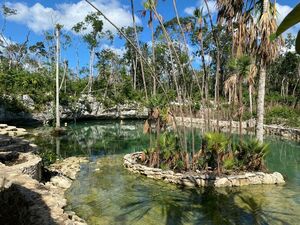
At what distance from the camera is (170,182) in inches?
544

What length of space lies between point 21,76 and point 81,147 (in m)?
20.1

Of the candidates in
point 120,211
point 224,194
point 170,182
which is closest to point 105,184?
point 170,182

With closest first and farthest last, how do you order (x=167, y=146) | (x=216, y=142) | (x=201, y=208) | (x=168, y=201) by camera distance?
(x=201, y=208), (x=168, y=201), (x=216, y=142), (x=167, y=146)

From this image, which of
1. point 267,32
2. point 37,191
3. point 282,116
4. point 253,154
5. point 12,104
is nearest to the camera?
point 37,191

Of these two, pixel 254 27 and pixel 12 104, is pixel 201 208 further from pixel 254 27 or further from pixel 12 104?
pixel 12 104

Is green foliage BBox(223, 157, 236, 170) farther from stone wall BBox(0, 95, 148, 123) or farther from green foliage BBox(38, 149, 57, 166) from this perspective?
stone wall BBox(0, 95, 148, 123)

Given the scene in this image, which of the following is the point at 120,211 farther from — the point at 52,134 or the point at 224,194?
the point at 52,134

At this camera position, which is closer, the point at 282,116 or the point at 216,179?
the point at 216,179

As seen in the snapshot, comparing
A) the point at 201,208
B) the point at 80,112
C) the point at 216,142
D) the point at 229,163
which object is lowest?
Answer: the point at 201,208

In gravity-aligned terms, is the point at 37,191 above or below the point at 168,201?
above

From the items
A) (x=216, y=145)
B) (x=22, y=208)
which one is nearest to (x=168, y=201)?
(x=216, y=145)

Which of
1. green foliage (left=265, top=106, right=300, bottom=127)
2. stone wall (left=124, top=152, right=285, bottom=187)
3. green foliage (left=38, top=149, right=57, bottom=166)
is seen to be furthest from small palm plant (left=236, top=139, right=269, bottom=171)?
green foliage (left=265, top=106, right=300, bottom=127)

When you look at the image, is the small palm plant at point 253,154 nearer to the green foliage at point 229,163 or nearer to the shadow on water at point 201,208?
the green foliage at point 229,163

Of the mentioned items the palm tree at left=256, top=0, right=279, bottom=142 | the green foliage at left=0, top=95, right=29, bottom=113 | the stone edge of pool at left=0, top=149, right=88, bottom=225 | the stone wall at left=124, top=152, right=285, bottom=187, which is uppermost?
the palm tree at left=256, top=0, right=279, bottom=142
